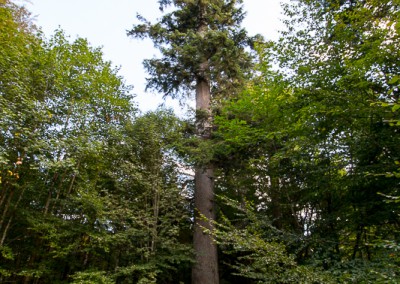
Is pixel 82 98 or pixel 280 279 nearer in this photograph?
pixel 280 279

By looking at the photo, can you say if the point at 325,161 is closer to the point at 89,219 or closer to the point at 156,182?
the point at 156,182

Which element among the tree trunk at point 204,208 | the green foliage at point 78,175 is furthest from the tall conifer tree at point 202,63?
the green foliage at point 78,175

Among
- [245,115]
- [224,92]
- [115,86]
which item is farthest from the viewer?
[224,92]

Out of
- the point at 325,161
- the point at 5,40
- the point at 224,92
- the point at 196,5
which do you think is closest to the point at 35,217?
the point at 5,40

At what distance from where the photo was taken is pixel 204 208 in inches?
284

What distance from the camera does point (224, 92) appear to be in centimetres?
919

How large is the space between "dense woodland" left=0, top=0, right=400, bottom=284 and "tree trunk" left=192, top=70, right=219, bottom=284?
0.05 metres

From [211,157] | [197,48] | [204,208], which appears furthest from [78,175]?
[197,48]

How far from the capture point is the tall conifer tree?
701 cm

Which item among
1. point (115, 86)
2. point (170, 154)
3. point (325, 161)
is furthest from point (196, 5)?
point (325, 161)

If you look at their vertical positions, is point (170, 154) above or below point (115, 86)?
below

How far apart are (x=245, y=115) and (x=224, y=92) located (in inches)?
98.8

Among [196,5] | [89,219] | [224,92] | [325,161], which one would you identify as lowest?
[89,219]

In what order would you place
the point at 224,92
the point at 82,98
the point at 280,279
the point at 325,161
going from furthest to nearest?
1. the point at 224,92
2. the point at 82,98
3. the point at 325,161
4. the point at 280,279
